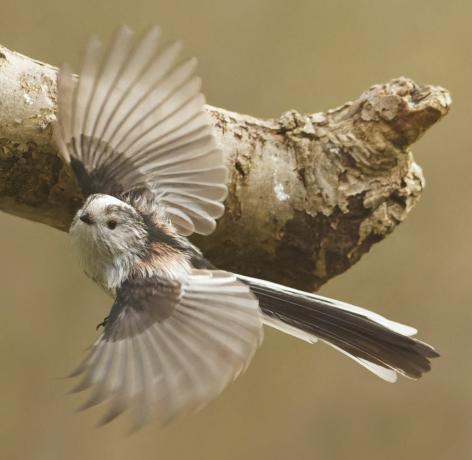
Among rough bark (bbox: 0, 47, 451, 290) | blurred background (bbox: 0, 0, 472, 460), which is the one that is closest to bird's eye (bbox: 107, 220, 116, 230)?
rough bark (bbox: 0, 47, 451, 290)

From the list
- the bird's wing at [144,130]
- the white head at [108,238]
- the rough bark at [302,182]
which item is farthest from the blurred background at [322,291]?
the white head at [108,238]

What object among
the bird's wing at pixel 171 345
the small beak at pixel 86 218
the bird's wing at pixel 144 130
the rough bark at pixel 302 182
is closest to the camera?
the bird's wing at pixel 171 345

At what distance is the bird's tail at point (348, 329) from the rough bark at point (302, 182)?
0.87 ft

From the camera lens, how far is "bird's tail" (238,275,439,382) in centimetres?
120

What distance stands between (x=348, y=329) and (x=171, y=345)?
297 millimetres

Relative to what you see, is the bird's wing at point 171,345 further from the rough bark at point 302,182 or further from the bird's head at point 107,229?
the rough bark at point 302,182

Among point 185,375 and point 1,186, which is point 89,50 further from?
point 185,375

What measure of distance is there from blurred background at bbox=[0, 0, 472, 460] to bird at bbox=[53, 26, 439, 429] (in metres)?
1.01

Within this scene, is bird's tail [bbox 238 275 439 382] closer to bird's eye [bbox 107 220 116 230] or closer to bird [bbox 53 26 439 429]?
bird [bbox 53 26 439 429]

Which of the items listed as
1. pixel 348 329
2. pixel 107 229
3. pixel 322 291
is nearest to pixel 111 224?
pixel 107 229

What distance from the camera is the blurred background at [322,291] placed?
223 cm

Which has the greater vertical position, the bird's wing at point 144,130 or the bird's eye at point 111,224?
the bird's wing at point 144,130

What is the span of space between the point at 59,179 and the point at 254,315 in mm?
499

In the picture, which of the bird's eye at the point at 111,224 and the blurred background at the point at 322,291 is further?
the blurred background at the point at 322,291
